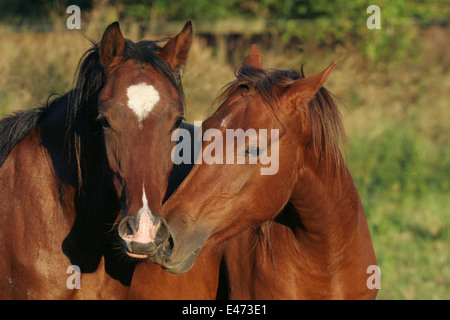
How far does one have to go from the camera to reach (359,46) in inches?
523

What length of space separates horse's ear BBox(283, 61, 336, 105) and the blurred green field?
461 mm

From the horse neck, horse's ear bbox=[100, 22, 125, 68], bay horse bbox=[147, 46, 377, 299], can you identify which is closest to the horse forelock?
bay horse bbox=[147, 46, 377, 299]

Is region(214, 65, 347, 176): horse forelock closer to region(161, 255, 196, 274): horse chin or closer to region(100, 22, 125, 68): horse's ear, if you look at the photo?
region(100, 22, 125, 68): horse's ear

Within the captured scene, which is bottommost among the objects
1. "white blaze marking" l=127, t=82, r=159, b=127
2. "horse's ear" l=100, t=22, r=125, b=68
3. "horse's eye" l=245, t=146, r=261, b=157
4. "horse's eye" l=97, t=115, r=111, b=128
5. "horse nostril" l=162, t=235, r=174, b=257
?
"horse nostril" l=162, t=235, r=174, b=257

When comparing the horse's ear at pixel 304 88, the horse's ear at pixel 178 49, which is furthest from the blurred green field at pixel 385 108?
the horse's ear at pixel 178 49

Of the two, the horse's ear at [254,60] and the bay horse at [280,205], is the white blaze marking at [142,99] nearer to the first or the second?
the bay horse at [280,205]

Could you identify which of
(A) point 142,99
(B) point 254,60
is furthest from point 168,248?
(B) point 254,60

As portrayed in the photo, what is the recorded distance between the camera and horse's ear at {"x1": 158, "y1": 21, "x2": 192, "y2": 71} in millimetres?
3490

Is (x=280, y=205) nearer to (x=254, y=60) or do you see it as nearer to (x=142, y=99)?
(x=142, y=99)

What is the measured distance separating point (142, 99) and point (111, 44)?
418 mm

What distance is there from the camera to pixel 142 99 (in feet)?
10.3

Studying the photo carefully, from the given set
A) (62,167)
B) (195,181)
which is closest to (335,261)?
(195,181)

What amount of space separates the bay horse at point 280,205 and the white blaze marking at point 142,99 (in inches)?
12.3

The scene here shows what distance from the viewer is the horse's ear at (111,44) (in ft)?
10.7
